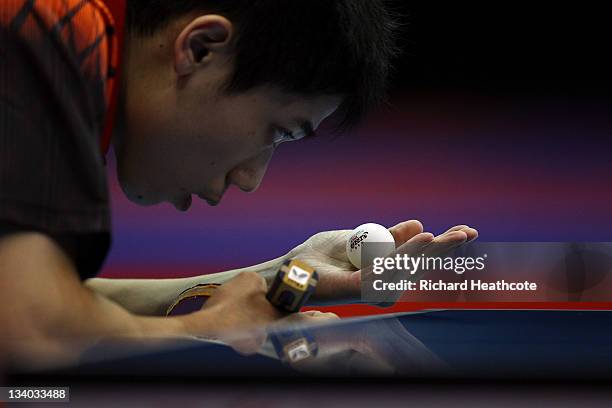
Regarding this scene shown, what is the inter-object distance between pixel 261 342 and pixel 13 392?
408 millimetres

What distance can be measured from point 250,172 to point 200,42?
0.30 metres

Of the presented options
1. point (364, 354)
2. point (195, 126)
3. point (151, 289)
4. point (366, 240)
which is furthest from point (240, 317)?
point (151, 289)

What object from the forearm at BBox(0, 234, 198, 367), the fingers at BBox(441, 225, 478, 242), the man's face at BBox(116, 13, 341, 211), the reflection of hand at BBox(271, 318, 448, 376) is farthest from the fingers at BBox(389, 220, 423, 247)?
the forearm at BBox(0, 234, 198, 367)

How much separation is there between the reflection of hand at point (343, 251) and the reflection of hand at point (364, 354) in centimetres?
21

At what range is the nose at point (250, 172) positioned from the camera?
4.74ft

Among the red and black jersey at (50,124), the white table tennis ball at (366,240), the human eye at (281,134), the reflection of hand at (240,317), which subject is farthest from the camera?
the white table tennis ball at (366,240)

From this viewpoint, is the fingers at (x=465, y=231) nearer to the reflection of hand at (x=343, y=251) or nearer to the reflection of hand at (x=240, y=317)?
the reflection of hand at (x=343, y=251)

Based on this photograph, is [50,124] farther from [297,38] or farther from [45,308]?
[297,38]

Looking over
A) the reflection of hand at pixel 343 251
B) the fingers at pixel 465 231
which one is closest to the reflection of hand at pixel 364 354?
the reflection of hand at pixel 343 251

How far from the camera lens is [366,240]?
1.87 m

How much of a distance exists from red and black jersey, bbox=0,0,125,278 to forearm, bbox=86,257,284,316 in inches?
35.0

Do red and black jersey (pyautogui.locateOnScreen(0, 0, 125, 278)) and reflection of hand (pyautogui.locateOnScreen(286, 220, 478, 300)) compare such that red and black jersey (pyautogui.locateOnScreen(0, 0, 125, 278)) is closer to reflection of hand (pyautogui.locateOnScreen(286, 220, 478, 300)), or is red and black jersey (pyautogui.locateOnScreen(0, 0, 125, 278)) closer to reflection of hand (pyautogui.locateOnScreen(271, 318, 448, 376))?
reflection of hand (pyautogui.locateOnScreen(271, 318, 448, 376))

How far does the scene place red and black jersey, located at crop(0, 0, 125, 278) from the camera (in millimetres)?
940

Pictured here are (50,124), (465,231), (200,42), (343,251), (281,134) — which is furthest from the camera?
(343,251)
